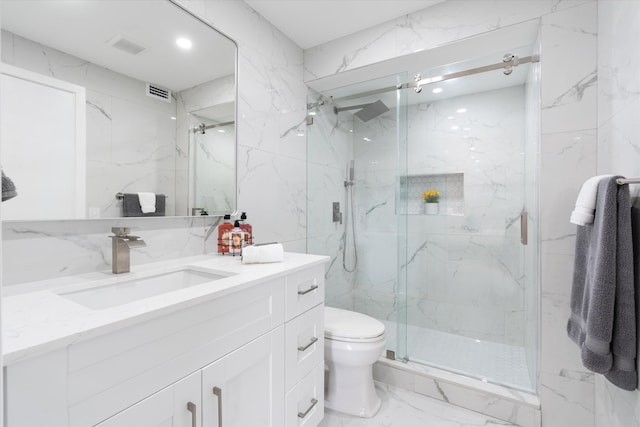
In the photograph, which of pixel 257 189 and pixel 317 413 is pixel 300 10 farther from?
pixel 317 413

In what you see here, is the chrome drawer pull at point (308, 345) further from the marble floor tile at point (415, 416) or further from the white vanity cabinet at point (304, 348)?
the marble floor tile at point (415, 416)

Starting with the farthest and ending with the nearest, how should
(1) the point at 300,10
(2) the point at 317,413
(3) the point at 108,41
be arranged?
(1) the point at 300,10 → (2) the point at 317,413 → (3) the point at 108,41

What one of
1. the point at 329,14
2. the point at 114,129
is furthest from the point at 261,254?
the point at 329,14

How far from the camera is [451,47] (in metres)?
1.90

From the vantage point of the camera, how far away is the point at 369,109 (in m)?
2.54

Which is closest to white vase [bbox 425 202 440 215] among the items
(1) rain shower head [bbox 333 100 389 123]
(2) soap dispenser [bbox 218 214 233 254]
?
(1) rain shower head [bbox 333 100 389 123]

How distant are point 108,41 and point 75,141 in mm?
429

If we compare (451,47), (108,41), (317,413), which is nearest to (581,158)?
(451,47)

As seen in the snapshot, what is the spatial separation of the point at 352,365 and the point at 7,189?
165cm

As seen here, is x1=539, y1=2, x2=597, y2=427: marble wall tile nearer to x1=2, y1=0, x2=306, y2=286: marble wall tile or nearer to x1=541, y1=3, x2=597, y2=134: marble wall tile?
x1=541, y1=3, x2=597, y2=134: marble wall tile

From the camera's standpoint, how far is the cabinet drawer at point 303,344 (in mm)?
1354

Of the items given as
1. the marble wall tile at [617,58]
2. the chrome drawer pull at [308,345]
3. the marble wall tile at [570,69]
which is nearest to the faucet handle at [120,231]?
the chrome drawer pull at [308,345]

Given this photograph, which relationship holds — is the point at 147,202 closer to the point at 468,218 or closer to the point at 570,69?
the point at 570,69

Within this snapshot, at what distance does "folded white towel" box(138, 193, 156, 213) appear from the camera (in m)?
1.39
